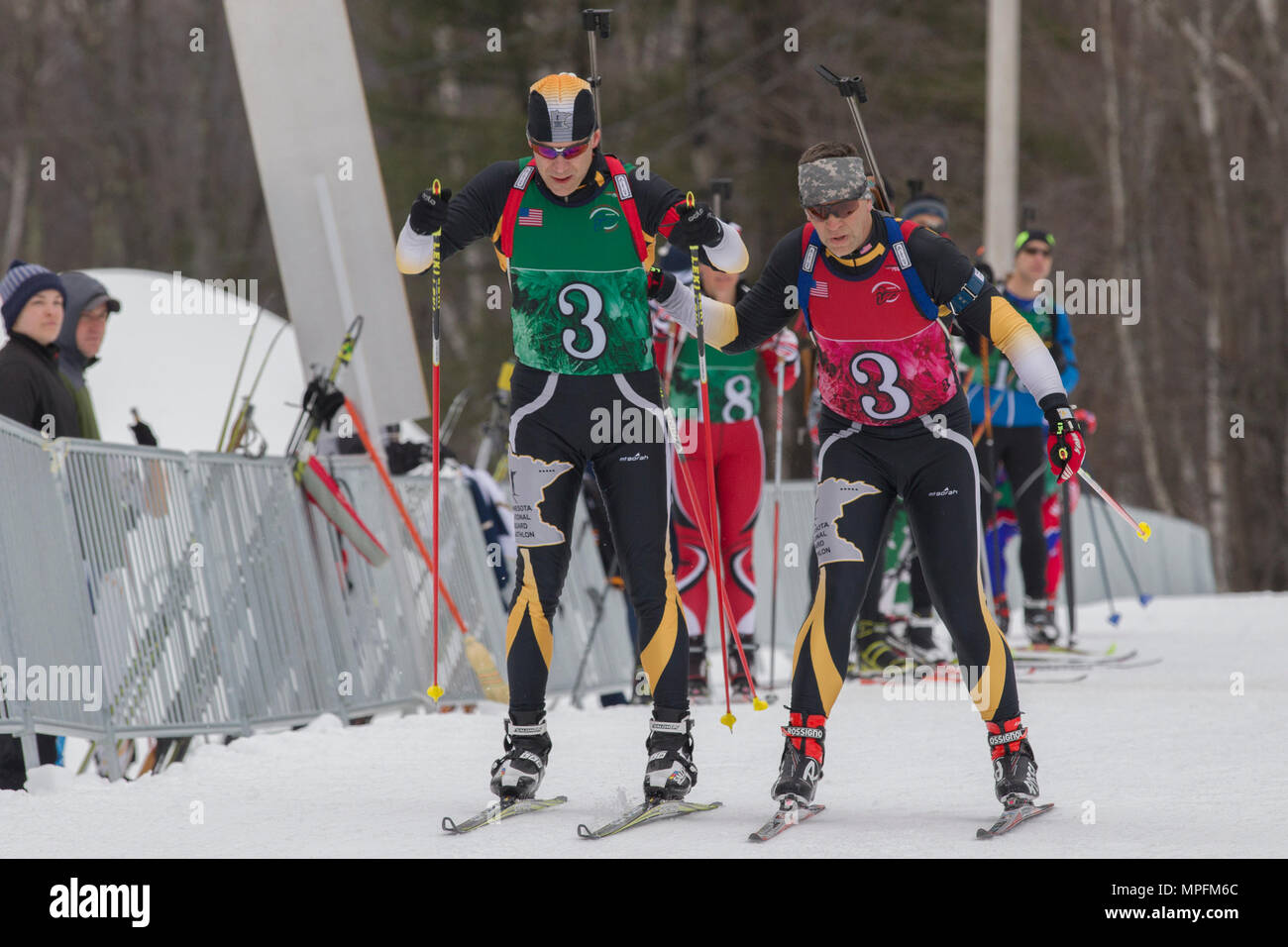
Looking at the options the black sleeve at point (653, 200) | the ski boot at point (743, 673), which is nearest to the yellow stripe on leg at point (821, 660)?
the black sleeve at point (653, 200)

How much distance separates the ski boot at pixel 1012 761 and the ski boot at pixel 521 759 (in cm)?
134

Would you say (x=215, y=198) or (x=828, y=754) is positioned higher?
(x=215, y=198)

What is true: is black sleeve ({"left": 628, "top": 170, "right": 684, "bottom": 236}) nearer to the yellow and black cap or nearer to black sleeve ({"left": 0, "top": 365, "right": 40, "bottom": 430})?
the yellow and black cap

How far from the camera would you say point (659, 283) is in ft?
17.7

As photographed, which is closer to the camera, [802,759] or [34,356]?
[802,759]

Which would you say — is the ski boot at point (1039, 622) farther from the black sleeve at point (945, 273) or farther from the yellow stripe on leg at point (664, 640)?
the black sleeve at point (945, 273)

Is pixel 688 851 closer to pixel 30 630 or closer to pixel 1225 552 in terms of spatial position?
pixel 30 630

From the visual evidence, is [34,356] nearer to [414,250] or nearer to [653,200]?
[414,250]

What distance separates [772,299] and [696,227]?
313 millimetres

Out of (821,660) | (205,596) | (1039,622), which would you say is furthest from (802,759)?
(1039,622)

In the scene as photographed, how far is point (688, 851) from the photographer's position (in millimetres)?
4629
